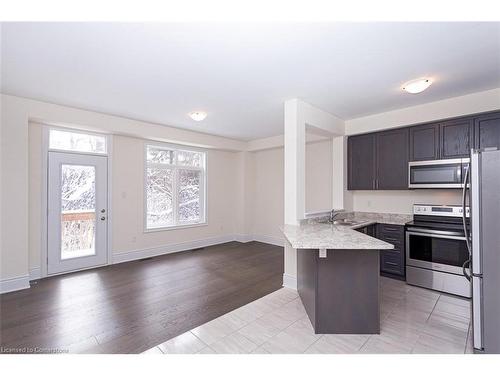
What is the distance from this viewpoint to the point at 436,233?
3096 millimetres

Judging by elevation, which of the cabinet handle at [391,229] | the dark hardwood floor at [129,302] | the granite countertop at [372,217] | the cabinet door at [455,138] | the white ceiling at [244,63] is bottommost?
the dark hardwood floor at [129,302]

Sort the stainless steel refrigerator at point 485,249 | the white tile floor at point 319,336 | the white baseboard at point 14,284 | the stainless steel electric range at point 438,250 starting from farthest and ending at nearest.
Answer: the white baseboard at point 14,284
the stainless steel electric range at point 438,250
the white tile floor at point 319,336
the stainless steel refrigerator at point 485,249

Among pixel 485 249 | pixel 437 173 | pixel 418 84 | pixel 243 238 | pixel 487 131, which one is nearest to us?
pixel 485 249

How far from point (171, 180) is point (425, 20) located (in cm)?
489

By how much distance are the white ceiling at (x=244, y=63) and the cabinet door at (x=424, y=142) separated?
42cm

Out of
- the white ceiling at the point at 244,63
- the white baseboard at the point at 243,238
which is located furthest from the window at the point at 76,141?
the white baseboard at the point at 243,238

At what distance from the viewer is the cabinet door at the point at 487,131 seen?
9.71 feet

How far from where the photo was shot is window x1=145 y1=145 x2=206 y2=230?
16.6 ft

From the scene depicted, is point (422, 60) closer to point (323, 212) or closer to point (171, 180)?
point (323, 212)

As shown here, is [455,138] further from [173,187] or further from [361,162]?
[173,187]

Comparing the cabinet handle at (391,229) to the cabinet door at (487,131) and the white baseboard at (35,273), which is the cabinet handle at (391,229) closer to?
the cabinet door at (487,131)

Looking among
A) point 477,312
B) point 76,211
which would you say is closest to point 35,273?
point 76,211

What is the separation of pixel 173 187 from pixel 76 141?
1984 mm

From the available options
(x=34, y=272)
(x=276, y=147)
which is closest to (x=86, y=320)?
(x=34, y=272)
